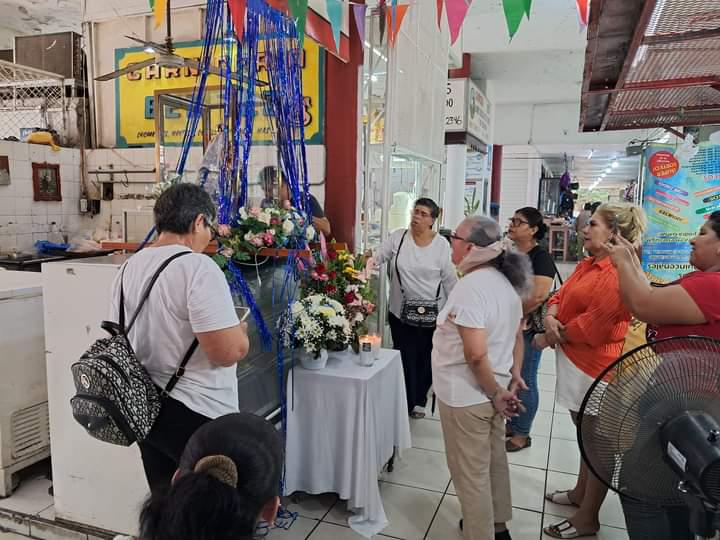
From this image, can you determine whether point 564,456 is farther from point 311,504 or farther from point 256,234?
point 256,234

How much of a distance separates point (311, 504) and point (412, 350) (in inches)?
54.2

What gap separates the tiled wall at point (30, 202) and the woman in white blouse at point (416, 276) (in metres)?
3.77

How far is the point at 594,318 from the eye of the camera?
7.68ft

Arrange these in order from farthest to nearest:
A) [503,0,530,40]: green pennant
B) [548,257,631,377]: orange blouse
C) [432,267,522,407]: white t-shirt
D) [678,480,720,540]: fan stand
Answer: [503,0,530,40]: green pennant < [548,257,631,377]: orange blouse < [432,267,522,407]: white t-shirt < [678,480,720,540]: fan stand

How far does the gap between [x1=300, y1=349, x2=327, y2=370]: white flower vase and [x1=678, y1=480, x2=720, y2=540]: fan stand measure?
1890 mm

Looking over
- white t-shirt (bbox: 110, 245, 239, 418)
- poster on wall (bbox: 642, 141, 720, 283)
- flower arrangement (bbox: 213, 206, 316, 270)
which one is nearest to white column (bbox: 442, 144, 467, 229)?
poster on wall (bbox: 642, 141, 720, 283)

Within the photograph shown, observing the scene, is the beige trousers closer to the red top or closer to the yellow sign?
the red top

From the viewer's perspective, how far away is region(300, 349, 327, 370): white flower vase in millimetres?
2787

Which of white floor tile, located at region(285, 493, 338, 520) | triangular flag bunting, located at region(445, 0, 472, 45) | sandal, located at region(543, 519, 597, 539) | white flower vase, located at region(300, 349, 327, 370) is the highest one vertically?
triangular flag bunting, located at region(445, 0, 472, 45)

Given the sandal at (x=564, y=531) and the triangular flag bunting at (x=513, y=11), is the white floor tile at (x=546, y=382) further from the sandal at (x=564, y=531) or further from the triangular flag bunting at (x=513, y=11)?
the triangular flag bunting at (x=513, y=11)

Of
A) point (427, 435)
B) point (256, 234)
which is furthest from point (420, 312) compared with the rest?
point (256, 234)

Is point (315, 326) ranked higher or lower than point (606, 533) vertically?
higher

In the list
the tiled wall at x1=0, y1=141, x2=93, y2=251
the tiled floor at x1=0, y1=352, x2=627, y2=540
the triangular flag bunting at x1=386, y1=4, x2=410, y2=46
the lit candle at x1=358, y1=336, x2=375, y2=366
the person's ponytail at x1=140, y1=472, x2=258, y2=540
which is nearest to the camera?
the person's ponytail at x1=140, y1=472, x2=258, y2=540

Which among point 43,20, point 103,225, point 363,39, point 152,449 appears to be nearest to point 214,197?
point 152,449
